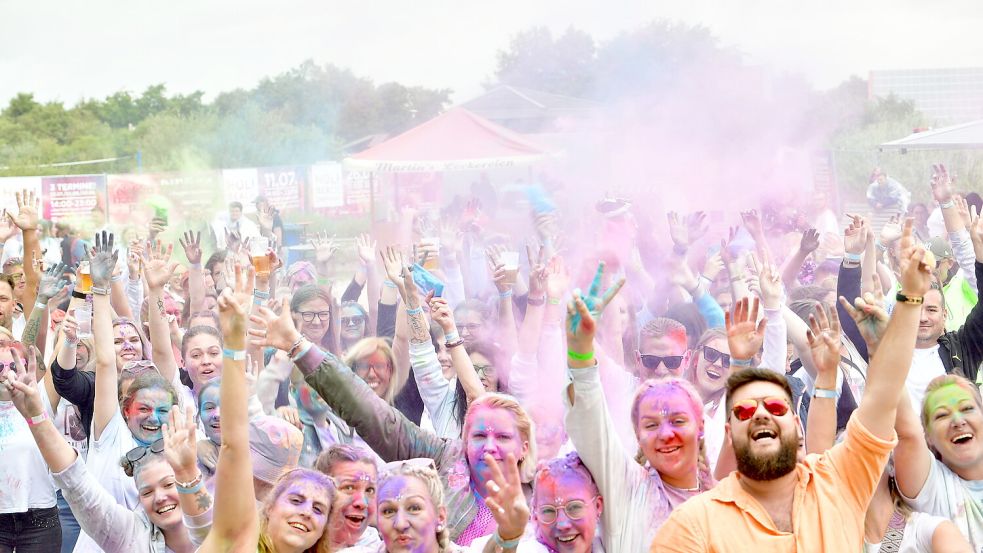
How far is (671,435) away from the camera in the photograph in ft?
10.2

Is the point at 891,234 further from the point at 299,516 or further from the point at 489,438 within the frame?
the point at 299,516

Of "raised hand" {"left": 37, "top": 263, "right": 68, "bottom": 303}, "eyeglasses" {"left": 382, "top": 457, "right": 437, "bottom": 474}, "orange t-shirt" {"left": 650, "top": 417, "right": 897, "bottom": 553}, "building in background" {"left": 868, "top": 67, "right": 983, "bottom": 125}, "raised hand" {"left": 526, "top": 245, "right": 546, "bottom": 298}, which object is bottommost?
"eyeglasses" {"left": 382, "top": 457, "right": 437, "bottom": 474}

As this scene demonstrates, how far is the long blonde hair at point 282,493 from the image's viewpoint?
3.06 meters

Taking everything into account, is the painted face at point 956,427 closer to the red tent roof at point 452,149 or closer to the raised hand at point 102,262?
the raised hand at point 102,262

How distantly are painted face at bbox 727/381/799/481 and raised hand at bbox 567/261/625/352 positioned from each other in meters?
0.42

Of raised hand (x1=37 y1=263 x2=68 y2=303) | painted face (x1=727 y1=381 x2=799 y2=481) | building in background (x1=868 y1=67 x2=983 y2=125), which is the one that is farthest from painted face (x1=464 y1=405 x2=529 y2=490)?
building in background (x1=868 y1=67 x2=983 y2=125)

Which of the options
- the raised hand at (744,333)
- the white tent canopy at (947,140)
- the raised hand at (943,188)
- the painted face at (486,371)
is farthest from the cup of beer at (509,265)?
the white tent canopy at (947,140)

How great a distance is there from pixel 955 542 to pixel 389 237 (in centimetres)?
856

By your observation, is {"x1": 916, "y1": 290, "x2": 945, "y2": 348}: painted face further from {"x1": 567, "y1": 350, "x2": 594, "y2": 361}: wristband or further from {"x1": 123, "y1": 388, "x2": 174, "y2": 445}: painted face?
{"x1": 123, "y1": 388, "x2": 174, "y2": 445}: painted face

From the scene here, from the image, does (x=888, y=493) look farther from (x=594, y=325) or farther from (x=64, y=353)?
(x=64, y=353)

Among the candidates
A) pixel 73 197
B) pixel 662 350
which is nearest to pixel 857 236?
→ pixel 662 350

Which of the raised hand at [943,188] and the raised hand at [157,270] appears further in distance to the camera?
the raised hand at [943,188]

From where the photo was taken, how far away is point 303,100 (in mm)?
15938

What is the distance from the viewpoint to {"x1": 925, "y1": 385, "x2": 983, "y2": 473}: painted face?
333cm
